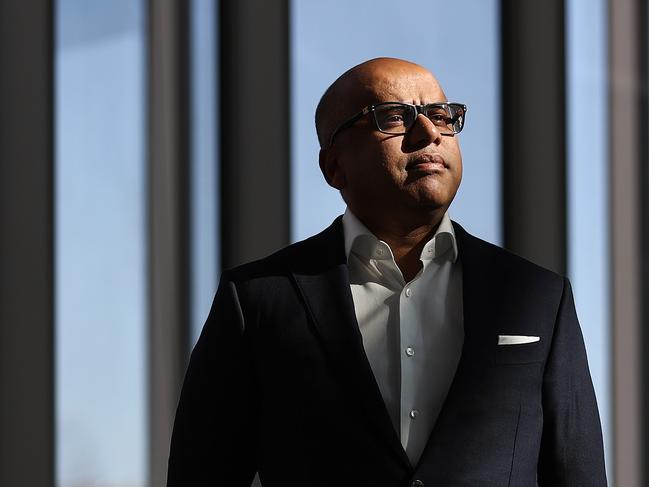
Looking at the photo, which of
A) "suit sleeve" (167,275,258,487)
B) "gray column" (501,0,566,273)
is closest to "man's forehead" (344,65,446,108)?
"suit sleeve" (167,275,258,487)

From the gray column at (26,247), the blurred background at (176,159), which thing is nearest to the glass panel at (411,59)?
Answer: the blurred background at (176,159)

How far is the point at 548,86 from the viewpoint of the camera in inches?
74.3

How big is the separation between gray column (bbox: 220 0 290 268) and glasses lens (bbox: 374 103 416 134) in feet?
2.71

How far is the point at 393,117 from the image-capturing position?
3.69ft

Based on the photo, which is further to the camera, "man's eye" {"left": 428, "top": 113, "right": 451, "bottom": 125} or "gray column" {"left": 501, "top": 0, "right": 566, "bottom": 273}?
"gray column" {"left": 501, "top": 0, "right": 566, "bottom": 273}

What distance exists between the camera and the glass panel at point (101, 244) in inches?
77.9

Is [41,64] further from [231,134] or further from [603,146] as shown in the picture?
[603,146]

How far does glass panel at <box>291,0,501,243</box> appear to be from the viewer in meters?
1.92

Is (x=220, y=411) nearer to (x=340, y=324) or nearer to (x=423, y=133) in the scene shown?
(x=340, y=324)

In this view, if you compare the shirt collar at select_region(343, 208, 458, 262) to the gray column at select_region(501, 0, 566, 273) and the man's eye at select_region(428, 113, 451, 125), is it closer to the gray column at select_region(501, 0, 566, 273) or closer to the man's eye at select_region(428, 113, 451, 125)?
the man's eye at select_region(428, 113, 451, 125)

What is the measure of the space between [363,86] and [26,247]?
106 cm

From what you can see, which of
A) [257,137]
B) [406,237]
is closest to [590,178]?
[257,137]

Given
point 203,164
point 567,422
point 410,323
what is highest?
point 203,164

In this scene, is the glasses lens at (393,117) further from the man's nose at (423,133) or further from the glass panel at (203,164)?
the glass panel at (203,164)
